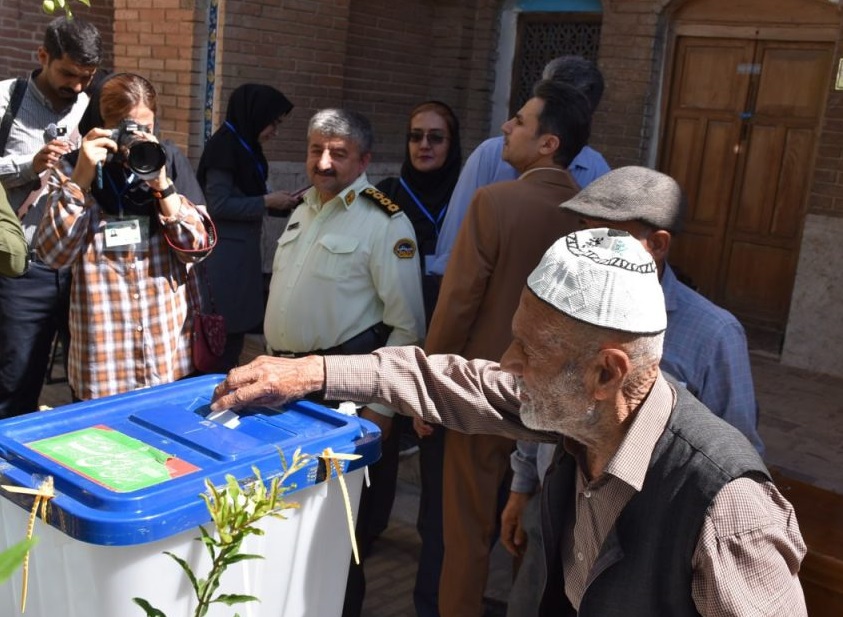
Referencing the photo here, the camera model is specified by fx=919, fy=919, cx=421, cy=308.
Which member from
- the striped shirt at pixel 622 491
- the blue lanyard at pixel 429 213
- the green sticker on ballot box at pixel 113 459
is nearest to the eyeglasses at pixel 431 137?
the blue lanyard at pixel 429 213

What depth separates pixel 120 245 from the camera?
2.90 meters

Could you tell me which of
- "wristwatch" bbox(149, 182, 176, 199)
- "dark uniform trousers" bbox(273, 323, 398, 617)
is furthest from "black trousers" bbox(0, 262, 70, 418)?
"dark uniform trousers" bbox(273, 323, 398, 617)

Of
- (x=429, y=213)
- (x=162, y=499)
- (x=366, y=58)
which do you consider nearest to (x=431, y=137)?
(x=429, y=213)

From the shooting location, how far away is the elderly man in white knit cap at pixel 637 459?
55.7 inches

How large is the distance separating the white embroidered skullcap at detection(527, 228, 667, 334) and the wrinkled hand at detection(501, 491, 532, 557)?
114cm

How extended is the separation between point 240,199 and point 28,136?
979 mm

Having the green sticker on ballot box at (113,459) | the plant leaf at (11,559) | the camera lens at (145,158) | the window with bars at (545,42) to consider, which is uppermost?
the window with bars at (545,42)

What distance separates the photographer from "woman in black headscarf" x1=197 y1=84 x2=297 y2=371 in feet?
14.3

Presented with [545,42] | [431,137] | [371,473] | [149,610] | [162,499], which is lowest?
[371,473]

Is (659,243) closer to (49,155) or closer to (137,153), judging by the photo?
(137,153)

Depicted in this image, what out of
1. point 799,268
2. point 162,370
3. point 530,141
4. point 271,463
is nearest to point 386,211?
point 530,141

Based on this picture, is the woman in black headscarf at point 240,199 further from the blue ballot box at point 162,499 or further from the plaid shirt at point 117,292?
the blue ballot box at point 162,499

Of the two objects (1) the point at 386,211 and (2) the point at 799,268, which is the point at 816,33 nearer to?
(2) the point at 799,268

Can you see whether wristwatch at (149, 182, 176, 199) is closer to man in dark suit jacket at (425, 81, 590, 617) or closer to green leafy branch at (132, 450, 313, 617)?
man in dark suit jacket at (425, 81, 590, 617)
